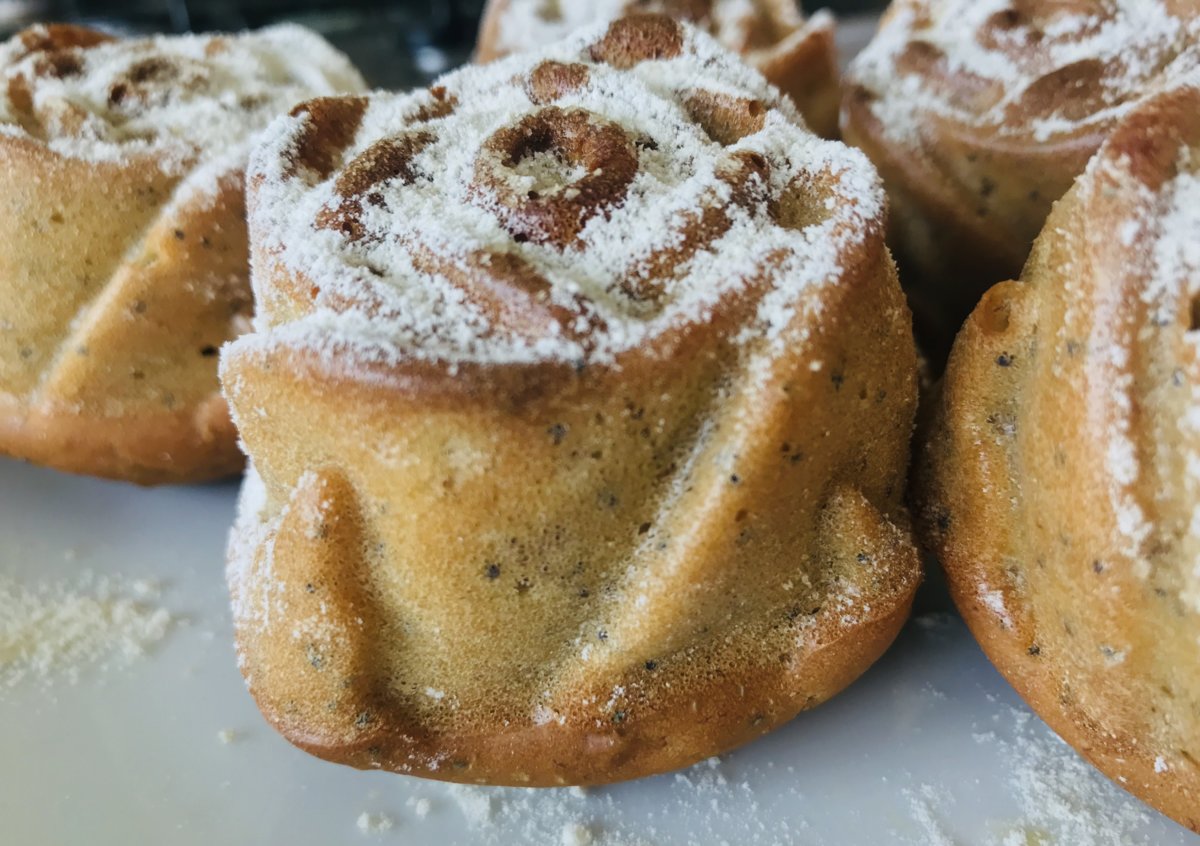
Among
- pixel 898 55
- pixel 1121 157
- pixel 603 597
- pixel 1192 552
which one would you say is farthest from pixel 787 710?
pixel 898 55

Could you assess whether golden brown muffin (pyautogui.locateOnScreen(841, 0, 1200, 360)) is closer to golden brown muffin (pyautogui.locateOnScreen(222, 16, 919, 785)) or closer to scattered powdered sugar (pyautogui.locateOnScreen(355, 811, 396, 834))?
golden brown muffin (pyautogui.locateOnScreen(222, 16, 919, 785))

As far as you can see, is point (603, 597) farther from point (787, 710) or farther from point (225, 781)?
point (225, 781)

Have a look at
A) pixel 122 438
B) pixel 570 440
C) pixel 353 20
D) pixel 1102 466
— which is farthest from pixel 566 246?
pixel 353 20

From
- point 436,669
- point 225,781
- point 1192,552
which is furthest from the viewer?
point 225,781

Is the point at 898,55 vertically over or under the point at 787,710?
over

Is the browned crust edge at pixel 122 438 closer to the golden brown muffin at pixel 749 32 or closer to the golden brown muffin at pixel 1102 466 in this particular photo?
the golden brown muffin at pixel 749 32

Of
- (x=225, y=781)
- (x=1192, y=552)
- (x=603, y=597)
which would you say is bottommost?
(x=225, y=781)

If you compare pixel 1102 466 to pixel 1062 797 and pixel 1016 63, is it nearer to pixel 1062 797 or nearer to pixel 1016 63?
pixel 1062 797
